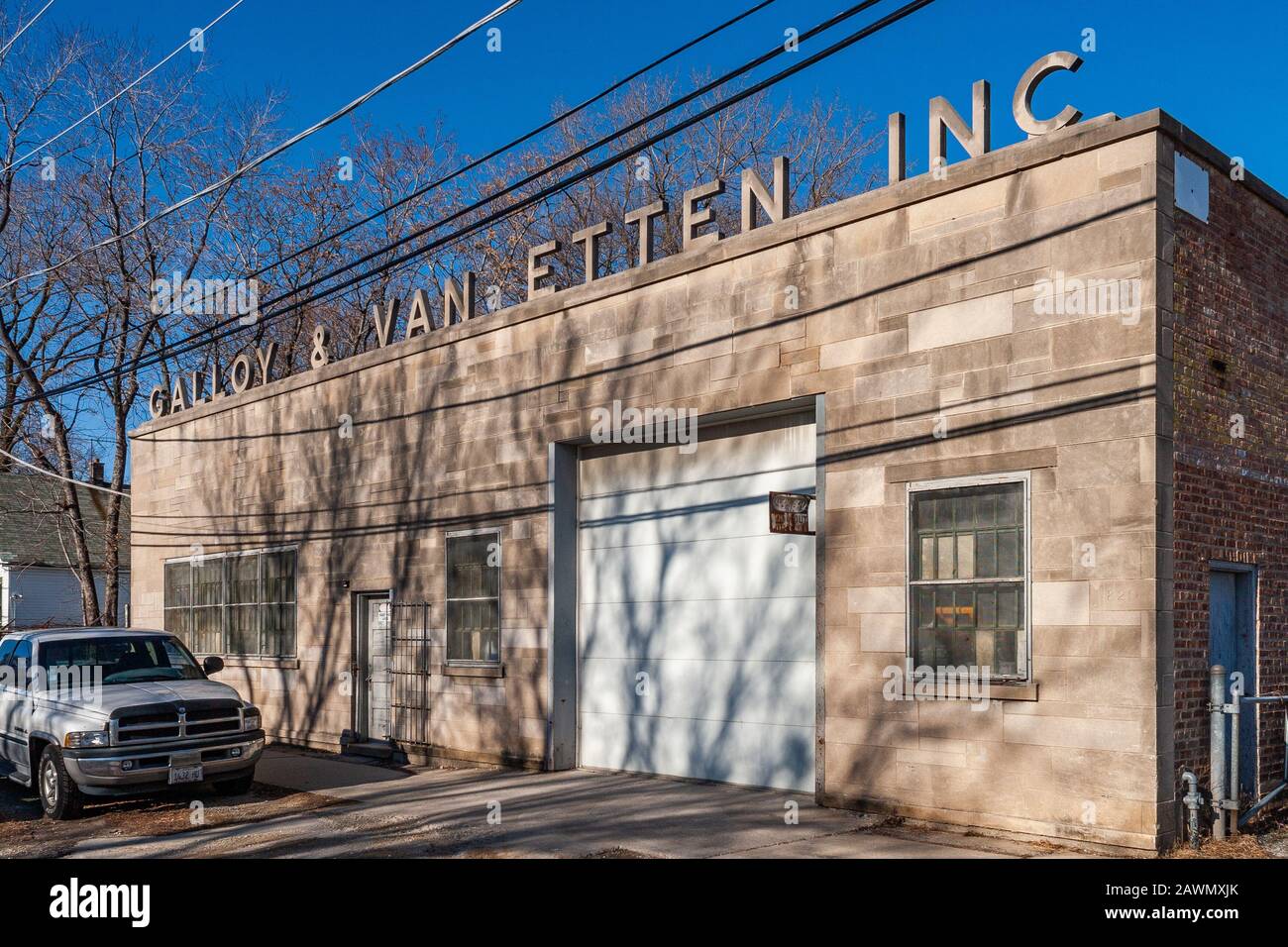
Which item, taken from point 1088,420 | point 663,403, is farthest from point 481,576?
point 1088,420

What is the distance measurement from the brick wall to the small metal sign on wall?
3.33 metres

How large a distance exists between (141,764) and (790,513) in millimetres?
6740

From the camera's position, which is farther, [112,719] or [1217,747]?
[112,719]

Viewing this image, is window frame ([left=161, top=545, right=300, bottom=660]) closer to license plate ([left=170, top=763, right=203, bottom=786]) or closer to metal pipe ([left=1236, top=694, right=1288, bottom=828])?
license plate ([left=170, top=763, right=203, bottom=786])

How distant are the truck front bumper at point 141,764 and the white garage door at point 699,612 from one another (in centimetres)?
418

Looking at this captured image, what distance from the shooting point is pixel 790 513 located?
11.6 m

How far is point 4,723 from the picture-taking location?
→ 44.9 feet

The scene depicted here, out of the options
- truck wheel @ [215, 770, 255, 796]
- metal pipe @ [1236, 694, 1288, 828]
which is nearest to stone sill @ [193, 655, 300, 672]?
truck wheel @ [215, 770, 255, 796]

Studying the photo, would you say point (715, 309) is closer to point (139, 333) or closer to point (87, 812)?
point (87, 812)

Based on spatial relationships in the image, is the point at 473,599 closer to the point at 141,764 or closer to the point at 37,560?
the point at 141,764

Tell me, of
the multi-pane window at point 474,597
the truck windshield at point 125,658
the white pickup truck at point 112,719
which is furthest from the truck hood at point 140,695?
the multi-pane window at point 474,597

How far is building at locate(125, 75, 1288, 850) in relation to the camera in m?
9.75

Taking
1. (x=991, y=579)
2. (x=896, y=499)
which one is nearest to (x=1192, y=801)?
(x=991, y=579)

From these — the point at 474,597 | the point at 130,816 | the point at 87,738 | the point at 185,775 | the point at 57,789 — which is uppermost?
the point at 474,597
